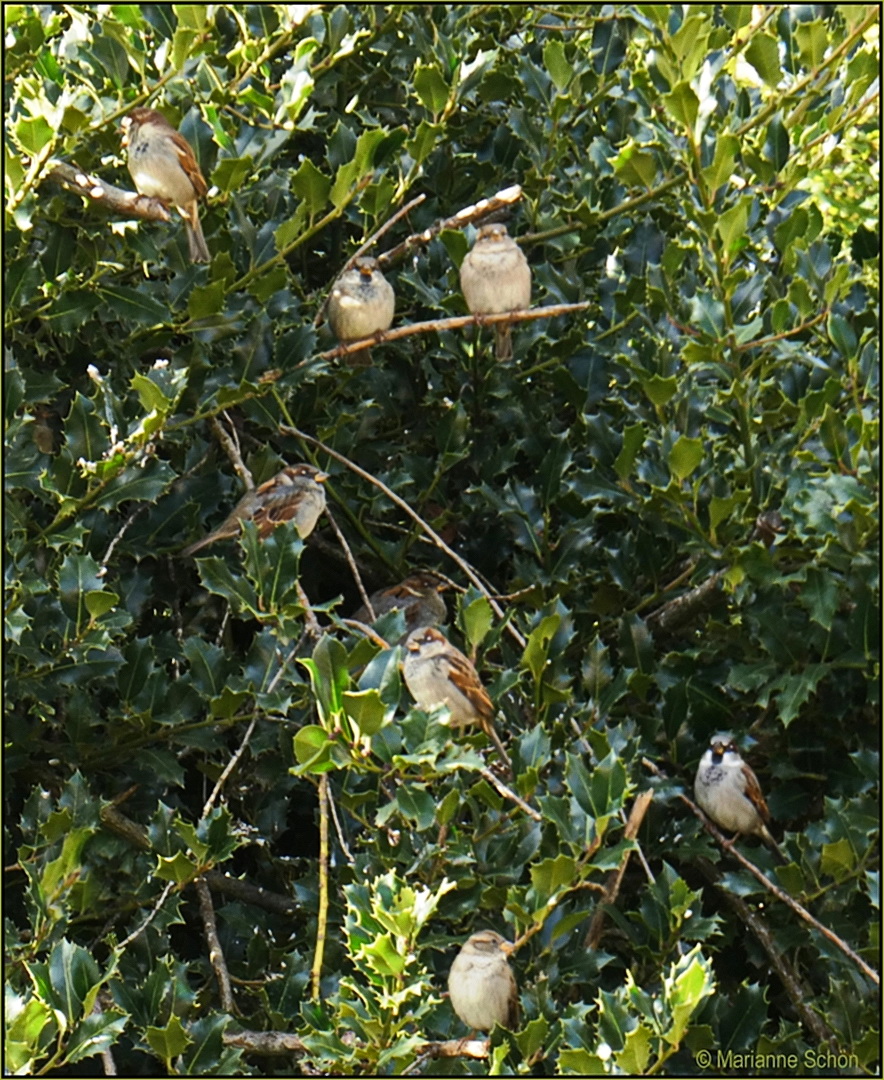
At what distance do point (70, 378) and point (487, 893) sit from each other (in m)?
0.93

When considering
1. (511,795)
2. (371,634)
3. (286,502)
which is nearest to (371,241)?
(286,502)

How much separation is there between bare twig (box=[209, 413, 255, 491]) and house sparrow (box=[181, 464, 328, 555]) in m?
0.03

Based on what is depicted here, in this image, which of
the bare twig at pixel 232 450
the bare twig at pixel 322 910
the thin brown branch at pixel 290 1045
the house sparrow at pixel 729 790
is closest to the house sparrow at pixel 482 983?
the thin brown branch at pixel 290 1045

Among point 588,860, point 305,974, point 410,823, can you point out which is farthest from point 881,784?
point 305,974

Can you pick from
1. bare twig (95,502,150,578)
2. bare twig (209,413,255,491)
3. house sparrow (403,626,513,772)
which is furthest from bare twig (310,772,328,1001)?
bare twig (209,413,255,491)

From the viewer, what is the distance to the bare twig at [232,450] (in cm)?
175

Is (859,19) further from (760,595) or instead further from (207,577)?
(207,577)

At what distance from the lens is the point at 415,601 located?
2021 millimetres

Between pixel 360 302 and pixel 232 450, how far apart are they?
1.17 ft

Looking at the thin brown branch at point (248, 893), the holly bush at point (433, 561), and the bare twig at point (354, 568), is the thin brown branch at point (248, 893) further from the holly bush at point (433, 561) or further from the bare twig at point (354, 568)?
the bare twig at point (354, 568)

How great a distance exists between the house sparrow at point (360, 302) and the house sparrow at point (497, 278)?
136mm

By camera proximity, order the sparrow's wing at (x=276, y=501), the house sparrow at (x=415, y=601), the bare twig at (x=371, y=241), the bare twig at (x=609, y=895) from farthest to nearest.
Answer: the house sparrow at (x=415, y=601)
the sparrow's wing at (x=276, y=501)
the bare twig at (x=371, y=241)
the bare twig at (x=609, y=895)

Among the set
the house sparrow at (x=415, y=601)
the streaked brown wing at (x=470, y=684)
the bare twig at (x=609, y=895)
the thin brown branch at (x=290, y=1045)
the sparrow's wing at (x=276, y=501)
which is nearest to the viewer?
the thin brown branch at (x=290, y=1045)

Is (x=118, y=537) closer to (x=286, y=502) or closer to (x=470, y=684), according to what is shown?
(x=286, y=502)
